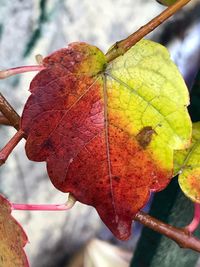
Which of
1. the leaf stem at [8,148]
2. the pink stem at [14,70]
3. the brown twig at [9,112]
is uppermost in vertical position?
the pink stem at [14,70]

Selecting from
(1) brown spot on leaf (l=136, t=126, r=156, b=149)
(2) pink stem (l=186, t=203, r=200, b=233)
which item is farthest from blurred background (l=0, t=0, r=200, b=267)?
(1) brown spot on leaf (l=136, t=126, r=156, b=149)

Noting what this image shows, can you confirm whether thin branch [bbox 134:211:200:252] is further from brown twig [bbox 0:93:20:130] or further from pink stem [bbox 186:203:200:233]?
brown twig [bbox 0:93:20:130]

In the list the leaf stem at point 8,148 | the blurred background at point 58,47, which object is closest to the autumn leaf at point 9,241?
the leaf stem at point 8,148

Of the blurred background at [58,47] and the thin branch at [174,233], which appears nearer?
the thin branch at [174,233]

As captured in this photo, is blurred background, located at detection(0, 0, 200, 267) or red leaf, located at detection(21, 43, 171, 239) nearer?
red leaf, located at detection(21, 43, 171, 239)

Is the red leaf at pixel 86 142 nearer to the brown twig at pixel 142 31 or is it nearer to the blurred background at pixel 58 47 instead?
the brown twig at pixel 142 31

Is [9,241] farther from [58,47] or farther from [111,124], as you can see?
[58,47]

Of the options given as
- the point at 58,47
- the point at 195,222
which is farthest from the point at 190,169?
the point at 58,47

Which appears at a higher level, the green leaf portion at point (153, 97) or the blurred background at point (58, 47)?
the green leaf portion at point (153, 97)
